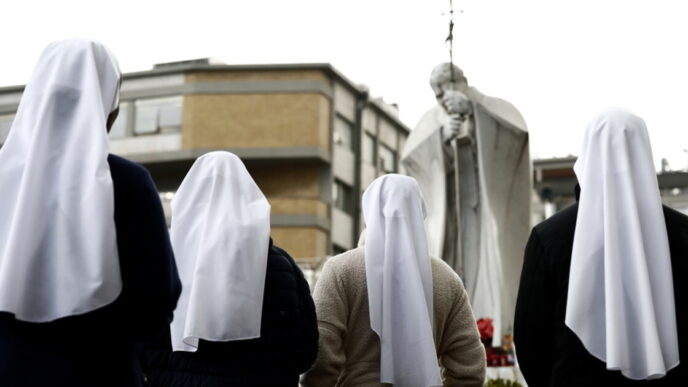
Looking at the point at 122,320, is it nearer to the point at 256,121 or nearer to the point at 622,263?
the point at 622,263

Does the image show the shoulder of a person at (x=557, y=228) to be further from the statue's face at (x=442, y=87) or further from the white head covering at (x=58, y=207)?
the statue's face at (x=442, y=87)

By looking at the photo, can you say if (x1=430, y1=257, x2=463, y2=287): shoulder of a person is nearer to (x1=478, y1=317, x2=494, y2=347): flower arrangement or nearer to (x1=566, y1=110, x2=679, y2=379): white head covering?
(x1=566, y1=110, x2=679, y2=379): white head covering

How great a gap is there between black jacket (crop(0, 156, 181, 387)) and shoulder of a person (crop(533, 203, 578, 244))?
4.16 ft

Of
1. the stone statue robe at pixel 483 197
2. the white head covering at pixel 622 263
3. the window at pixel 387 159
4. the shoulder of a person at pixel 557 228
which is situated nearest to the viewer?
the white head covering at pixel 622 263

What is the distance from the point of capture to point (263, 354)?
463 centimetres

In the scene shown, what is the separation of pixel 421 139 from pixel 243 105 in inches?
1387

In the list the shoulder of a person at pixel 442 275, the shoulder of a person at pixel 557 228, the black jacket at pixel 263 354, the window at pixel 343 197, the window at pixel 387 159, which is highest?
the window at pixel 387 159

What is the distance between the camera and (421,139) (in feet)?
40.7

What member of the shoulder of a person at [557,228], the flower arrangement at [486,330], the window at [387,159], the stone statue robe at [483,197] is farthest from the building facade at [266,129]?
the shoulder of a person at [557,228]

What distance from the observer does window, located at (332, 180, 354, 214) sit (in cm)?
4828

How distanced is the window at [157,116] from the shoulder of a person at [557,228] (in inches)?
1741

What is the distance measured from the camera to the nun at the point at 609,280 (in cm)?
382

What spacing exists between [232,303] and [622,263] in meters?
1.48

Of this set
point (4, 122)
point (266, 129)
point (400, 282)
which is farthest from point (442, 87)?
point (4, 122)
